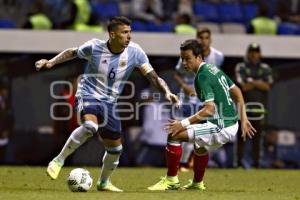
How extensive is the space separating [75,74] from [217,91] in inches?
315

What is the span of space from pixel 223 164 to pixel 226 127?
7.65 metres

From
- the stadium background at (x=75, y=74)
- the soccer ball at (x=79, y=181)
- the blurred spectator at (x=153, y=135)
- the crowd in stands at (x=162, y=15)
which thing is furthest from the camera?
the crowd in stands at (x=162, y=15)

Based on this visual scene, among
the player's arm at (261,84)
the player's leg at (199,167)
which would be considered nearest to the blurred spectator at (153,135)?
the player's arm at (261,84)

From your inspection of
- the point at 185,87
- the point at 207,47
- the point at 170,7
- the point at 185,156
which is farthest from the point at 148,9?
the point at 185,156

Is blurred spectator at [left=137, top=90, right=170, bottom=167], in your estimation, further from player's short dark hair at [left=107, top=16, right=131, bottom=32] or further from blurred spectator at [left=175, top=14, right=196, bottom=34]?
player's short dark hair at [left=107, top=16, right=131, bottom=32]

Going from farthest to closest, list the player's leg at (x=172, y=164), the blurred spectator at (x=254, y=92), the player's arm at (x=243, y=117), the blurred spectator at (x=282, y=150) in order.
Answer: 1. the blurred spectator at (x=282, y=150)
2. the blurred spectator at (x=254, y=92)
3. the player's leg at (x=172, y=164)
4. the player's arm at (x=243, y=117)

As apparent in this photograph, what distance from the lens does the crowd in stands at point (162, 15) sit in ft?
66.1

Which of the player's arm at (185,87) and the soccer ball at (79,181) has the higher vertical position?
the player's arm at (185,87)

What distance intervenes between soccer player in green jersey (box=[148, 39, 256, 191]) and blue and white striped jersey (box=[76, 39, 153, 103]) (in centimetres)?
75

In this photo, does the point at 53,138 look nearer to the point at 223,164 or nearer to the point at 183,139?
the point at 223,164

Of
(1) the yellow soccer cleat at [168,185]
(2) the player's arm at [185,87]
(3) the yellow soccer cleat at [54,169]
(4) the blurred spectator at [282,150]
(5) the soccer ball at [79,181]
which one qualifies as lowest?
(4) the blurred spectator at [282,150]

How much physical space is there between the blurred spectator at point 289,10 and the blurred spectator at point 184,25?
2.82 meters

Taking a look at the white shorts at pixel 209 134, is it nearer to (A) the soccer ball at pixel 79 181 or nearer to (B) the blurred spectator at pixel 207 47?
(A) the soccer ball at pixel 79 181

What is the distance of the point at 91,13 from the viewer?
68.0 ft
